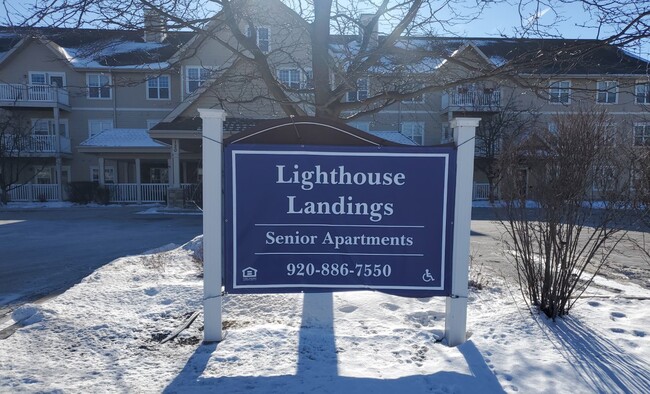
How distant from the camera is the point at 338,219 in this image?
3.69 meters

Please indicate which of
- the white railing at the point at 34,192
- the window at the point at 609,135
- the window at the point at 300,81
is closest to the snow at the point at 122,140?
the white railing at the point at 34,192

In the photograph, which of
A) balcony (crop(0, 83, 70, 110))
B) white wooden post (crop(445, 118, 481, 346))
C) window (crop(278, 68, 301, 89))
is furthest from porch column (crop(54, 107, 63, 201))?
white wooden post (crop(445, 118, 481, 346))

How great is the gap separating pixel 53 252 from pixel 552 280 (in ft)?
33.0

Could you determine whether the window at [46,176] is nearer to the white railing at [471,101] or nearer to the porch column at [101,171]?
the porch column at [101,171]

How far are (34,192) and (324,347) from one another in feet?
98.1

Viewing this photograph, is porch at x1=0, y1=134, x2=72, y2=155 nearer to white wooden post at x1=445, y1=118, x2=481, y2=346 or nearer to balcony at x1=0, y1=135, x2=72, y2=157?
balcony at x1=0, y1=135, x2=72, y2=157

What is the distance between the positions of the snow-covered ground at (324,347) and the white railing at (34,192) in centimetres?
2600

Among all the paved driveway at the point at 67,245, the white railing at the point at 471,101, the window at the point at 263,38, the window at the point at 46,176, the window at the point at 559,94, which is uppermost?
the white railing at the point at 471,101

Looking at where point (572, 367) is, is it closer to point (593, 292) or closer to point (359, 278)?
point (359, 278)

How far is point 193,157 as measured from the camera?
26.8m

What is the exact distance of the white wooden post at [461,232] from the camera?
11.9ft

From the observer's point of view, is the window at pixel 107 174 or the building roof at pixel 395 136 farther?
the window at pixel 107 174

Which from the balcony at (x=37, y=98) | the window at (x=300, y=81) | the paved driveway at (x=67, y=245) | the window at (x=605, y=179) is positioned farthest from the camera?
the balcony at (x=37, y=98)

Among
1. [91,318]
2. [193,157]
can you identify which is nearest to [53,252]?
[91,318]
